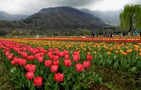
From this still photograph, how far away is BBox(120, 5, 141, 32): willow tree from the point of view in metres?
67.2

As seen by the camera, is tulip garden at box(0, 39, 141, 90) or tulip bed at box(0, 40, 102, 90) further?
tulip garden at box(0, 39, 141, 90)

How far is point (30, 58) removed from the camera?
801cm

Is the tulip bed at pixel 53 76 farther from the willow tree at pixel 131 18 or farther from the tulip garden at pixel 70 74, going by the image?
the willow tree at pixel 131 18

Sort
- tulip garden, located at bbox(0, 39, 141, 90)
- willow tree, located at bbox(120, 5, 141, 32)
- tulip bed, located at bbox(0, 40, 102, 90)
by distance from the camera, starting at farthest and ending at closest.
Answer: willow tree, located at bbox(120, 5, 141, 32)
tulip garden, located at bbox(0, 39, 141, 90)
tulip bed, located at bbox(0, 40, 102, 90)

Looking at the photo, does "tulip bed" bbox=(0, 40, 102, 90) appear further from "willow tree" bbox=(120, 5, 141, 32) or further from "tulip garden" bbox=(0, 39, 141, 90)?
"willow tree" bbox=(120, 5, 141, 32)

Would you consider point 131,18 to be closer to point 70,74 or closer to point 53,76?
point 70,74

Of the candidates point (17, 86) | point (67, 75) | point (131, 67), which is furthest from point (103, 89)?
point (131, 67)

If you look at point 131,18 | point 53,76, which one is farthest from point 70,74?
point 131,18

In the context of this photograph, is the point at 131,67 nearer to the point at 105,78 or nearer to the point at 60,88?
the point at 105,78

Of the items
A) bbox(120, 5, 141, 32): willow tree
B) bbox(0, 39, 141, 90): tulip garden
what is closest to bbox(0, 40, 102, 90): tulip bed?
bbox(0, 39, 141, 90): tulip garden

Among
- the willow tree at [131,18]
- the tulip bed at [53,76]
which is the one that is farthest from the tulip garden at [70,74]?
the willow tree at [131,18]

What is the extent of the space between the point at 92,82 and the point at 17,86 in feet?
5.33

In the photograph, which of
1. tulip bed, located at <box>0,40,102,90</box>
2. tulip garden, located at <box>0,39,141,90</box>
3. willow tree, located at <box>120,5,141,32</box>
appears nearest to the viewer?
tulip bed, located at <box>0,40,102,90</box>

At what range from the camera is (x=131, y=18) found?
68.2 meters
